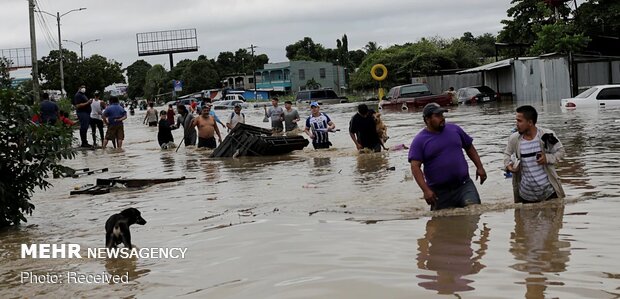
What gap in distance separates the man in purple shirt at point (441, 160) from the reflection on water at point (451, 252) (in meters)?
0.25

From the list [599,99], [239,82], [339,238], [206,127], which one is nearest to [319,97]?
[599,99]

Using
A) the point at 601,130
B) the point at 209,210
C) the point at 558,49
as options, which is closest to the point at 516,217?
the point at 209,210

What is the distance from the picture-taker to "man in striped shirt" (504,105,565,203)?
26.0ft

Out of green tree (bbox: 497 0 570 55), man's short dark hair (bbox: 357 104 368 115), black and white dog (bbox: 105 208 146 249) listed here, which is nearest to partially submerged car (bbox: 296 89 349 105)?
green tree (bbox: 497 0 570 55)

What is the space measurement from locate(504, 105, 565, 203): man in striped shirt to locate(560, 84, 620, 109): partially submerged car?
18.6 m

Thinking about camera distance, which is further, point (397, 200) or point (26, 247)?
point (397, 200)

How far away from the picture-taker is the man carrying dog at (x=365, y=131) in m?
16.2

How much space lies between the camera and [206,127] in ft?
67.5

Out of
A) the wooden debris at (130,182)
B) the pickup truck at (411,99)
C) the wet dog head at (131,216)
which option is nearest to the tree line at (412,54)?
the pickup truck at (411,99)

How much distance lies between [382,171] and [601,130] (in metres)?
7.88

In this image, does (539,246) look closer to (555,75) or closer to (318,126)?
(318,126)

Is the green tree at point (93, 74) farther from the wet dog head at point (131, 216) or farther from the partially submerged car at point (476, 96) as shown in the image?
the wet dog head at point (131, 216)

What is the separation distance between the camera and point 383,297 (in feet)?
17.2

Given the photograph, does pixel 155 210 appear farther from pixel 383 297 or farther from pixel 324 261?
pixel 383 297
